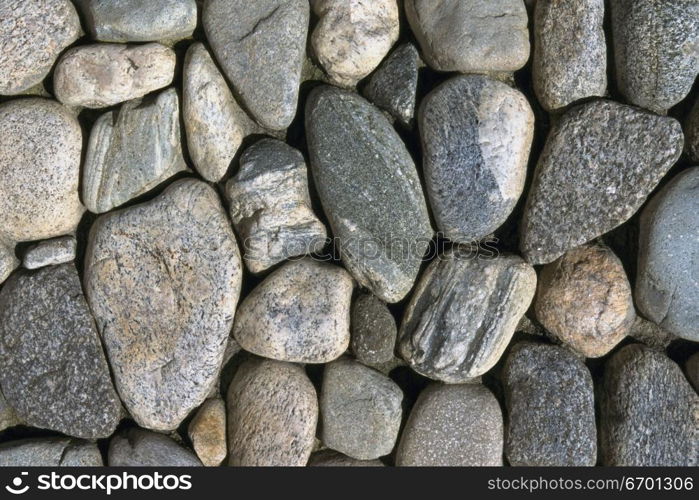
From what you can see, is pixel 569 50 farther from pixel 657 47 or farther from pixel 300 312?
pixel 300 312

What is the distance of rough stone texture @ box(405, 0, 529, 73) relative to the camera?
65.2 inches

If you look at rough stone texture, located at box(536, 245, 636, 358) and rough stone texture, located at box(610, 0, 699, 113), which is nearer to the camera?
rough stone texture, located at box(610, 0, 699, 113)

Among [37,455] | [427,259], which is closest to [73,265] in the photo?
[37,455]

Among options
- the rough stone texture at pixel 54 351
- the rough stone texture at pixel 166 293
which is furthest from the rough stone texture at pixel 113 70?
the rough stone texture at pixel 54 351

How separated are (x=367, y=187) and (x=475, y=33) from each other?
48cm

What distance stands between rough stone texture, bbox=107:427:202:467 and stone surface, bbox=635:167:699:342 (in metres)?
1.33

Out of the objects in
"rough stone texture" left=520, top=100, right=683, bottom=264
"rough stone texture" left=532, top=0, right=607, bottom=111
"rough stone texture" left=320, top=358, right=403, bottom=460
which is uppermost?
"rough stone texture" left=532, top=0, right=607, bottom=111

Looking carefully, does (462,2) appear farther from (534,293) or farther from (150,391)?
(150,391)

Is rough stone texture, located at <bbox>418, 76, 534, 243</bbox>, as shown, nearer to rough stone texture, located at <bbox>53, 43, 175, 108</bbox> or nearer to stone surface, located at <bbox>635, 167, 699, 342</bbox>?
stone surface, located at <bbox>635, 167, 699, 342</bbox>

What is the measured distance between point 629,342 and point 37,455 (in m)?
1.70

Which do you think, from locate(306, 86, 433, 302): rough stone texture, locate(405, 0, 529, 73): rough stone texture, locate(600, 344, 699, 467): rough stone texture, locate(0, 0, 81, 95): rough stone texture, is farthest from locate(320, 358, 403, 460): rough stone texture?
locate(0, 0, 81, 95): rough stone texture

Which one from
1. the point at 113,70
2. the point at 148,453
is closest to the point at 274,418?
the point at 148,453

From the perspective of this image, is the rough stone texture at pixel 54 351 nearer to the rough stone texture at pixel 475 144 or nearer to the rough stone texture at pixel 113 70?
the rough stone texture at pixel 113 70

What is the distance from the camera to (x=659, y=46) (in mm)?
1632
